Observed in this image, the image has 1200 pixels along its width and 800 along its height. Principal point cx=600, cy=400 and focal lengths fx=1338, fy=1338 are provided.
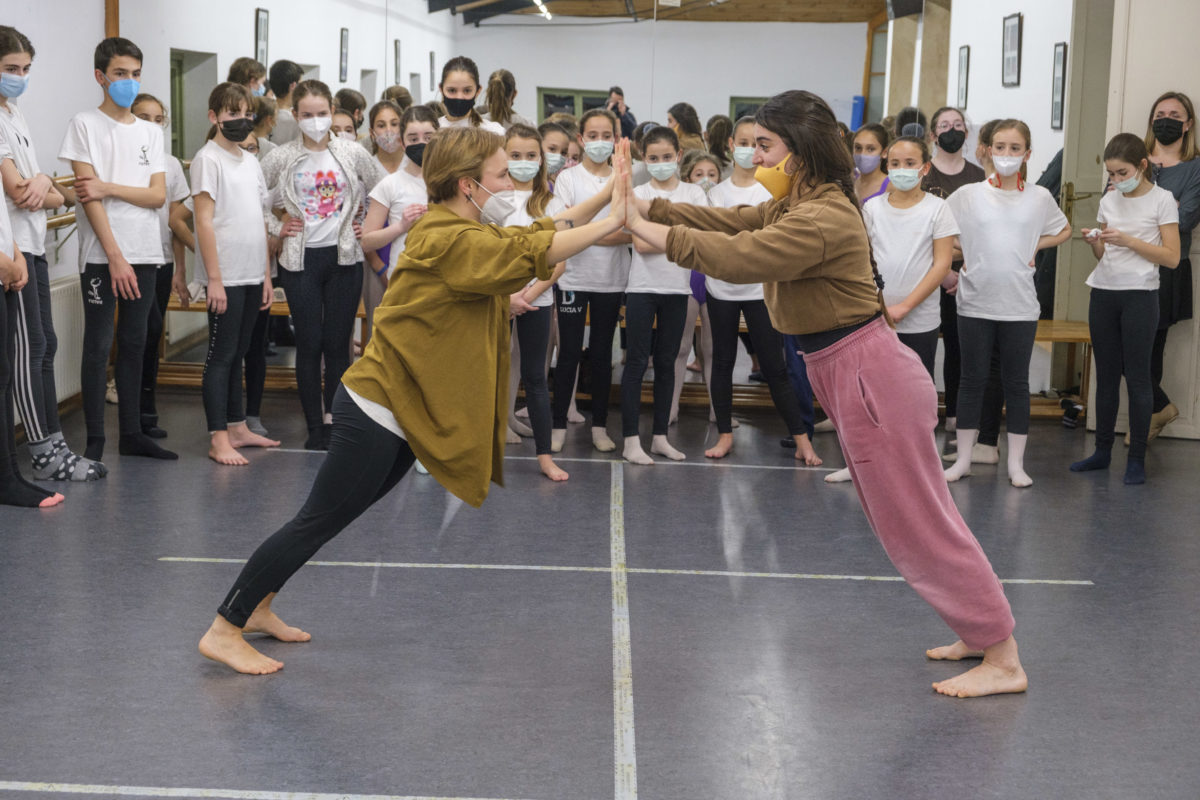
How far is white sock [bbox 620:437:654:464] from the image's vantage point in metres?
6.12

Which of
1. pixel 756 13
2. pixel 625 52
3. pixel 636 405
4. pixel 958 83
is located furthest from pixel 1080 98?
pixel 636 405

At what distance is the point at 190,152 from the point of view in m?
8.20

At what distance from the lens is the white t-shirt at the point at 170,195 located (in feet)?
19.8

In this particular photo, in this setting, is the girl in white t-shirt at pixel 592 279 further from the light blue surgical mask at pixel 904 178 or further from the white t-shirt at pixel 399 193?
the light blue surgical mask at pixel 904 178

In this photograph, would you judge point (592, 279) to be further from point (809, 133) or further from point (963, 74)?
point (963, 74)

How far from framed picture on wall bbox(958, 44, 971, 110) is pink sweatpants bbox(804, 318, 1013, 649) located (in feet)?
17.6

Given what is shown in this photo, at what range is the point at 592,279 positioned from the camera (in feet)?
19.8

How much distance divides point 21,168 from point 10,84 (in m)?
0.32

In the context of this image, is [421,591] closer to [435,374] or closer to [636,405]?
[435,374]

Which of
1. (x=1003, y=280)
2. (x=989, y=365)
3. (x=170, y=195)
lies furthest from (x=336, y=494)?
(x=989, y=365)

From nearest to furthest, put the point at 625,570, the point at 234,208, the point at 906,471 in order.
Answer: the point at 906,471, the point at 625,570, the point at 234,208

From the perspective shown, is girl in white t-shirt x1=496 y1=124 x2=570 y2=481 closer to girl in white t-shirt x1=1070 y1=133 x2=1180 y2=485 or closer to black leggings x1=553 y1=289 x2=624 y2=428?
black leggings x1=553 y1=289 x2=624 y2=428

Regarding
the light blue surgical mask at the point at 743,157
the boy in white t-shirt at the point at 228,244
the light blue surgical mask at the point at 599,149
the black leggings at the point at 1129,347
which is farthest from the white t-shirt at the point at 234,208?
the black leggings at the point at 1129,347

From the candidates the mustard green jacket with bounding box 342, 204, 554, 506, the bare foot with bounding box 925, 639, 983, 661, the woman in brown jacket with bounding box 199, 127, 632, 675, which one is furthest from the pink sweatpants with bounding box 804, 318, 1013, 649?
the mustard green jacket with bounding box 342, 204, 554, 506
